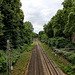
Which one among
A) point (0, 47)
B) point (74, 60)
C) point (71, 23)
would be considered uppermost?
point (71, 23)

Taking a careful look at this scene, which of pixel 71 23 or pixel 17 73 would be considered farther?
pixel 71 23

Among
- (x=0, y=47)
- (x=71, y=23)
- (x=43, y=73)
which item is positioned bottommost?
(x=43, y=73)

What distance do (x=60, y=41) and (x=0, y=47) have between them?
15.4m

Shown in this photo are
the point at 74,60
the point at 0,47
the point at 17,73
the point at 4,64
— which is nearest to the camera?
the point at 4,64

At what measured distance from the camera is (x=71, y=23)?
38.6ft

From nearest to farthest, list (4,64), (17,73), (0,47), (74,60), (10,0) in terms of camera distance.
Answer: (4,64), (17,73), (74,60), (0,47), (10,0)

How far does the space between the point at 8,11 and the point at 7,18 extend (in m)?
1.40

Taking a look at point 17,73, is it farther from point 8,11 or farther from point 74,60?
point 8,11

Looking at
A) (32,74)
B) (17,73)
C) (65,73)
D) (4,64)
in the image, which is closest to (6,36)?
(4,64)

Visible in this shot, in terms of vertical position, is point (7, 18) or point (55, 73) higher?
point (7, 18)

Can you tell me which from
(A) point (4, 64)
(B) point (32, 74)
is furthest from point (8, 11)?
(B) point (32, 74)

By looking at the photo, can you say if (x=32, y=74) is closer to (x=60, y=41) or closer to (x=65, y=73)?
(x=65, y=73)

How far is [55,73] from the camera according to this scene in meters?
10.6

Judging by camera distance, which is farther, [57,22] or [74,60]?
[57,22]
